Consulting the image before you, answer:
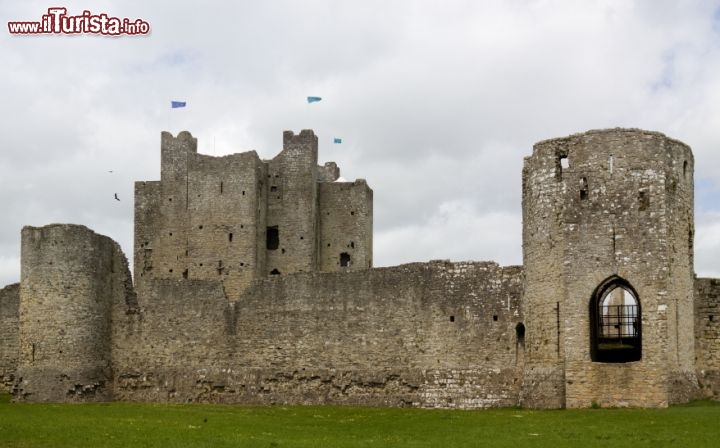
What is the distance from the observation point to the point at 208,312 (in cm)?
4156

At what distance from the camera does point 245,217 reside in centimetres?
5600

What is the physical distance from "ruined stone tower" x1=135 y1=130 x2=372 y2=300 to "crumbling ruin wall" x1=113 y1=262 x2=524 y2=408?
511 inches

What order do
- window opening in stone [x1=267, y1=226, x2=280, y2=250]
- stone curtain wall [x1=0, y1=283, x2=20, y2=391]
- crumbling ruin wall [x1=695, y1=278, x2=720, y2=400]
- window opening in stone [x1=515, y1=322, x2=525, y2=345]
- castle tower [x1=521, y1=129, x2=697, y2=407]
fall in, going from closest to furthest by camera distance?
castle tower [x1=521, y1=129, x2=697, y2=407] < crumbling ruin wall [x1=695, y1=278, x2=720, y2=400] < window opening in stone [x1=515, y1=322, x2=525, y2=345] < stone curtain wall [x1=0, y1=283, x2=20, y2=391] < window opening in stone [x1=267, y1=226, x2=280, y2=250]

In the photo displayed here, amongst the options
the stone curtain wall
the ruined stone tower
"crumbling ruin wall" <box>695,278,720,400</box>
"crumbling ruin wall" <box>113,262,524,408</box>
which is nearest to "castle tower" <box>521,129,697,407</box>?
"crumbling ruin wall" <box>695,278,720,400</box>

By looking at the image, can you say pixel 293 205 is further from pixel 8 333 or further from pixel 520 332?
pixel 520 332

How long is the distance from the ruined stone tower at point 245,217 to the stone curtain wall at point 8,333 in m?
12.0

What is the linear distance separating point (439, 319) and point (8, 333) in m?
17.2

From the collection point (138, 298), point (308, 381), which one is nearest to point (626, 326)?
point (308, 381)

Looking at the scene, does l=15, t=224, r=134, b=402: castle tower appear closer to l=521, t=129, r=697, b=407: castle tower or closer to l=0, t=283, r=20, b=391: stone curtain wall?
l=0, t=283, r=20, b=391: stone curtain wall

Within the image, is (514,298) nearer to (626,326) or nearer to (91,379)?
(626,326)

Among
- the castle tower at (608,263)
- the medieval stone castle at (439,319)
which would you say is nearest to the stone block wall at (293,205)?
the medieval stone castle at (439,319)

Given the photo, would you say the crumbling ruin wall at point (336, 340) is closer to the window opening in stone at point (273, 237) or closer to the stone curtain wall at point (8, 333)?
the stone curtain wall at point (8, 333)

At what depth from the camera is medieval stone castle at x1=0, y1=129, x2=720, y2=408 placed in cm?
3319

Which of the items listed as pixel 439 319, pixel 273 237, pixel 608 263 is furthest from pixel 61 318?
pixel 608 263
